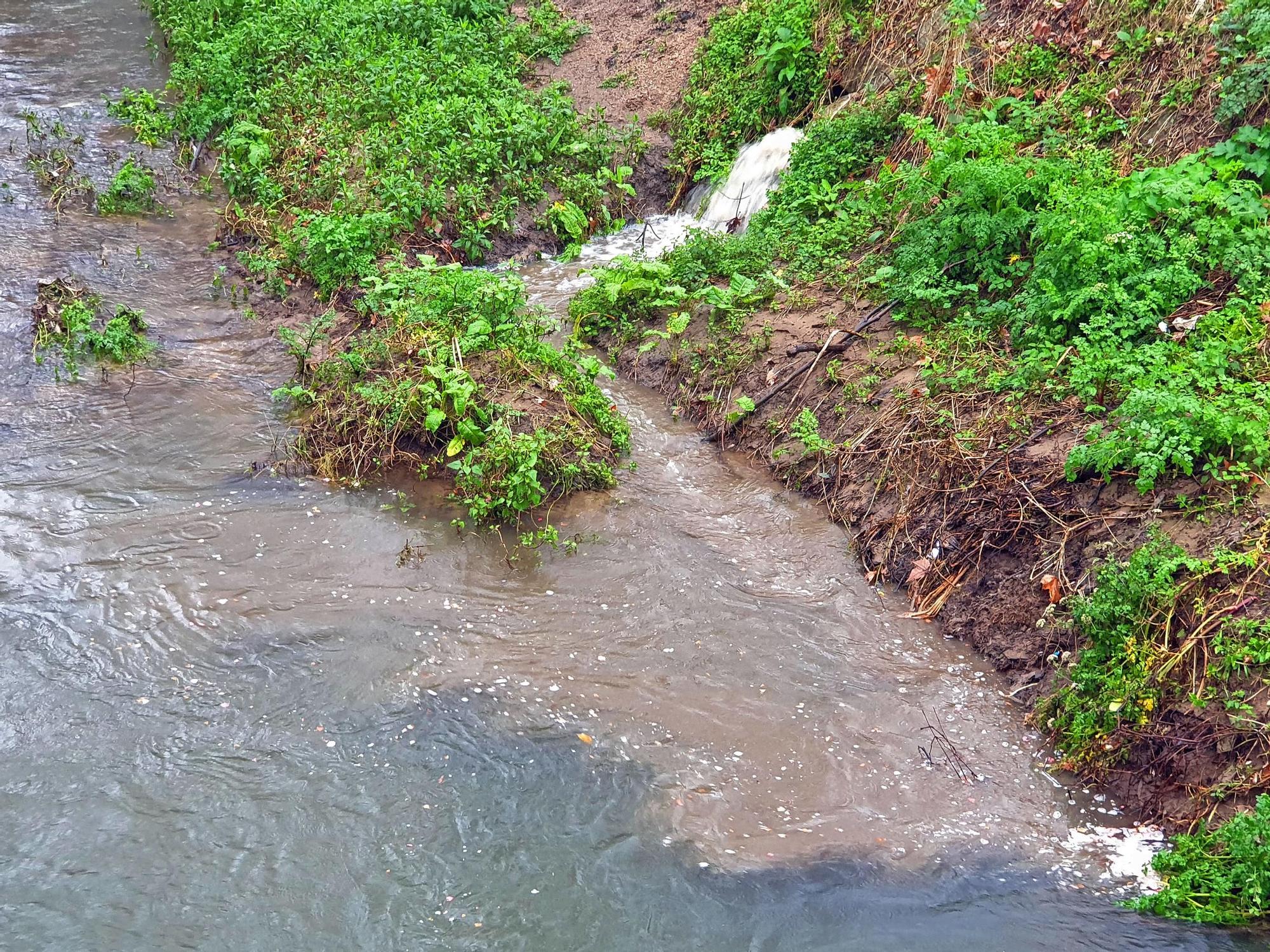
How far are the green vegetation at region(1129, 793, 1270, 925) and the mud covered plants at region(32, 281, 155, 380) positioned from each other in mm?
7894

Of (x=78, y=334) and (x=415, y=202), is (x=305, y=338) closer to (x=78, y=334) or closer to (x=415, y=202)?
(x=78, y=334)

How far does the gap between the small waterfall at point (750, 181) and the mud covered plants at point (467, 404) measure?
285cm

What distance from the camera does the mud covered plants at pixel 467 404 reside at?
713 centimetres

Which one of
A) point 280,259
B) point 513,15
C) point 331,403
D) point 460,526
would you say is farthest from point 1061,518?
point 513,15

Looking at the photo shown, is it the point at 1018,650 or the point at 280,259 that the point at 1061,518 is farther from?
the point at 280,259

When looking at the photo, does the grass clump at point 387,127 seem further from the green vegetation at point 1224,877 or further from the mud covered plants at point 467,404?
the green vegetation at point 1224,877

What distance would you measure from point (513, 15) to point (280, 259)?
6002mm

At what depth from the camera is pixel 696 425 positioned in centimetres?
813

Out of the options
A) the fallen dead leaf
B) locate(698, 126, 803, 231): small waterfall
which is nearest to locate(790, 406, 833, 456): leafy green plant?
the fallen dead leaf

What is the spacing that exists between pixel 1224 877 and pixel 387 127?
389 inches

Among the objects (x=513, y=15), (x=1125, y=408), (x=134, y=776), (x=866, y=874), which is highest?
(x=513, y=15)

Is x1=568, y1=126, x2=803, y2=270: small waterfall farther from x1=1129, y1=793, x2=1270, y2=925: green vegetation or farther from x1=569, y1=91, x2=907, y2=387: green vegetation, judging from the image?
x1=1129, y1=793, x2=1270, y2=925: green vegetation

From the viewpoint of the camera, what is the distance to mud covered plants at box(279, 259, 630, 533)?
281 inches

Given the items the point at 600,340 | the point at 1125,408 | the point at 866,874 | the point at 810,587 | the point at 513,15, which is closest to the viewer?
the point at 866,874
